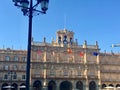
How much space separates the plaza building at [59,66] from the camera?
73.0 meters

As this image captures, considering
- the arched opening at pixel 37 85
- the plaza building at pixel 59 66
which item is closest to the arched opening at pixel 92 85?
the plaza building at pixel 59 66

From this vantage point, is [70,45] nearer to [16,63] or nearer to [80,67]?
[80,67]

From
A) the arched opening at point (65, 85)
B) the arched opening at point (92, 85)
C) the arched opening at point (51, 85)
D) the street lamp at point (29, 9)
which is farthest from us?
the arched opening at point (92, 85)

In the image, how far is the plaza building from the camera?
73.0 m

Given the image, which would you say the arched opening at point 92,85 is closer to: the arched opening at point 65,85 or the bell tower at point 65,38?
the arched opening at point 65,85

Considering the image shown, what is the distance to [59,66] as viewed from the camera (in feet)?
247

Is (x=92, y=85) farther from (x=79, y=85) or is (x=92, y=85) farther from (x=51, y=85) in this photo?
(x=51, y=85)

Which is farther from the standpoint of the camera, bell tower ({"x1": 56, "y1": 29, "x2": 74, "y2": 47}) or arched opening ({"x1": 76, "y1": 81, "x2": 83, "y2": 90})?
bell tower ({"x1": 56, "y1": 29, "x2": 74, "y2": 47})

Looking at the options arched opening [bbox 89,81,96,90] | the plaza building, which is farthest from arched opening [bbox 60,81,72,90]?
arched opening [bbox 89,81,96,90]

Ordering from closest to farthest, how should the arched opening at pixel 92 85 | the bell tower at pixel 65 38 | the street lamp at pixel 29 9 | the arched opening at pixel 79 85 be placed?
the street lamp at pixel 29 9
the arched opening at pixel 79 85
the bell tower at pixel 65 38
the arched opening at pixel 92 85

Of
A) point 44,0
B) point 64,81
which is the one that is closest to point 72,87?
point 64,81

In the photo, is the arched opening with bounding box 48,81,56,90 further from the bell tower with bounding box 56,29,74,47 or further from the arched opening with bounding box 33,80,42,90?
the bell tower with bounding box 56,29,74,47

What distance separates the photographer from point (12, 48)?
252ft

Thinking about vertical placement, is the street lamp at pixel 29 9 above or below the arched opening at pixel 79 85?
above
